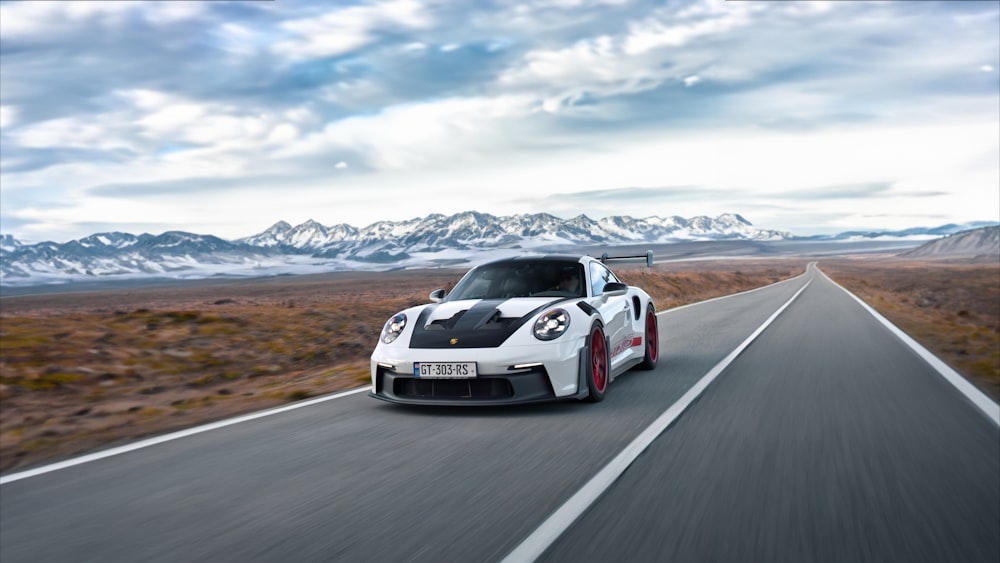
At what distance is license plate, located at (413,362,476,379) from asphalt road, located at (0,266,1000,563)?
369 millimetres

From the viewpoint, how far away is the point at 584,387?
7.30 metres

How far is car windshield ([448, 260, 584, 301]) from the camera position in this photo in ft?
27.7

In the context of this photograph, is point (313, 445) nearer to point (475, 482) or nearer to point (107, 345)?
point (475, 482)

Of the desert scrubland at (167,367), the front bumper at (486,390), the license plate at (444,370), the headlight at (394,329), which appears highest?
the headlight at (394,329)

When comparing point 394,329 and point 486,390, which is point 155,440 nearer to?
point 394,329

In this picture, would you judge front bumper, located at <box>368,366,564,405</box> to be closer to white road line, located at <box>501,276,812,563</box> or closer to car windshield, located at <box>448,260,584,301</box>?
white road line, located at <box>501,276,812,563</box>

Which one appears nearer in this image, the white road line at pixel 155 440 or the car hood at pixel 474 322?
the white road line at pixel 155 440

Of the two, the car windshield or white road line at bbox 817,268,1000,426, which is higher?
the car windshield

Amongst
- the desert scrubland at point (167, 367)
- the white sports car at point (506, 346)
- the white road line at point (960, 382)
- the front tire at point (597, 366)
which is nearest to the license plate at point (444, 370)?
the white sports car at point (506, 346)

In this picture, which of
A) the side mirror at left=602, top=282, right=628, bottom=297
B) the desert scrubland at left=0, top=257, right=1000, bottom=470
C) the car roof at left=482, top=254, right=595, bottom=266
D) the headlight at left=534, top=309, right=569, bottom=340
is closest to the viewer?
the headlight at left=534, top=309, right=569, bottom=340

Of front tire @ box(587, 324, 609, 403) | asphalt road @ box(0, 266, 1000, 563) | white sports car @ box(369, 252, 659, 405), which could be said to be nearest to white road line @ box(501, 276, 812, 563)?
asphalt road @ box(0, 266, 1000, 563)

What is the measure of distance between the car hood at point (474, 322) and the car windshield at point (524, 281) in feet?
1.63

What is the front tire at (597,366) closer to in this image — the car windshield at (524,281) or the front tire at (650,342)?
the car windshield at (524,281)

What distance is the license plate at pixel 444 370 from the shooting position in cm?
682
